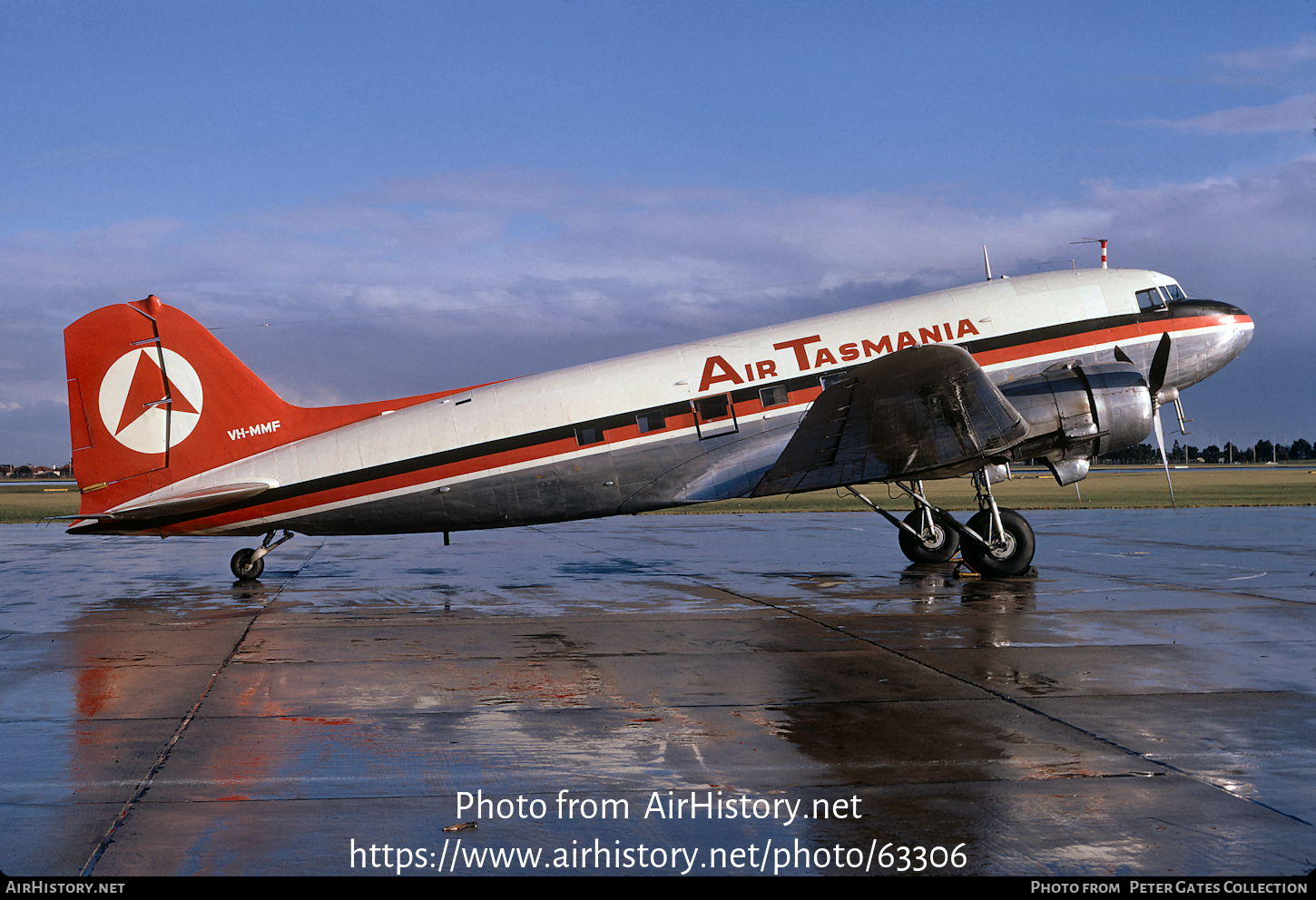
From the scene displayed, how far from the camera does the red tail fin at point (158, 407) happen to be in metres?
17.0

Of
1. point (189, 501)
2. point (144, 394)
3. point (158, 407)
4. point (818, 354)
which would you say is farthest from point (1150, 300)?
point (144, 394)

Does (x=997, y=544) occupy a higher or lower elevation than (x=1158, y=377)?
lower

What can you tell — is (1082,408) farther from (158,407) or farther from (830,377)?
(158,407)

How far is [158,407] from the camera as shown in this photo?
1714 centimetres

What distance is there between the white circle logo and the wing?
10.3 metres

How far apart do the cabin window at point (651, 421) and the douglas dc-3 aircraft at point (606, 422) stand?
0.03 metres

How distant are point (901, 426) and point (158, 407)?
42.0 ft

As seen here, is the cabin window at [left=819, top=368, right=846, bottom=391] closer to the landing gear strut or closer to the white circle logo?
the landing gear strut

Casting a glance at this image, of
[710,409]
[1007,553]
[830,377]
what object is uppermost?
[830,377]

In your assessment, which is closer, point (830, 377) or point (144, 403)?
point (144, 403)

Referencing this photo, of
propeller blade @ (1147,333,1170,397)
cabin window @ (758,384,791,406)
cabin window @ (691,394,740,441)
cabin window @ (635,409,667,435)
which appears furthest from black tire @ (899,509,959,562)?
cabin window @ (635,409,667,435)

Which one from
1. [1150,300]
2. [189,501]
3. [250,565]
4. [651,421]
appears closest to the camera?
[189,501]

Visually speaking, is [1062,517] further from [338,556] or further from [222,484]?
[222,484]

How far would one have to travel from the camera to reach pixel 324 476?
55.4 ft
